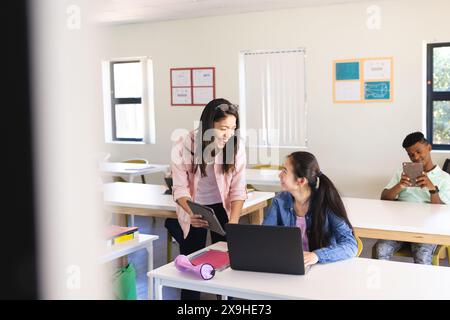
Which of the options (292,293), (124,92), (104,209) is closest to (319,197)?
(292,293)

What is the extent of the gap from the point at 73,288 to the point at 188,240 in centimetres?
241

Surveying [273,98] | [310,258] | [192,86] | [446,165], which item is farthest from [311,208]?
[192,86]

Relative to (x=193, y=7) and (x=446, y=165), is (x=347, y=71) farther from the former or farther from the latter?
(x=193, y=7)

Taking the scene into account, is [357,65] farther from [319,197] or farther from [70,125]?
[70,125]

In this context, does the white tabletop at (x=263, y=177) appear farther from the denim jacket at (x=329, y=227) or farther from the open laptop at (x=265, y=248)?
the open laptop at (x=265, y=248)

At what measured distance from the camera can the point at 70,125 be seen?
1.12ft

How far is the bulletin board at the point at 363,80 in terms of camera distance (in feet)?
17.2

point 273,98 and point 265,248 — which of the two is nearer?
point 265,248

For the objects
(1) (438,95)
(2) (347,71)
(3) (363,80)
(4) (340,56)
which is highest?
(4) (340,56)

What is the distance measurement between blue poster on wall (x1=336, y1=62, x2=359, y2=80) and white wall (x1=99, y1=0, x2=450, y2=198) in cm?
9

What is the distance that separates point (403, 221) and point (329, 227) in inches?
30.9

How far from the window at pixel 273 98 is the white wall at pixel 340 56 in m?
0.10

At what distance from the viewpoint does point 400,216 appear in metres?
2.94
